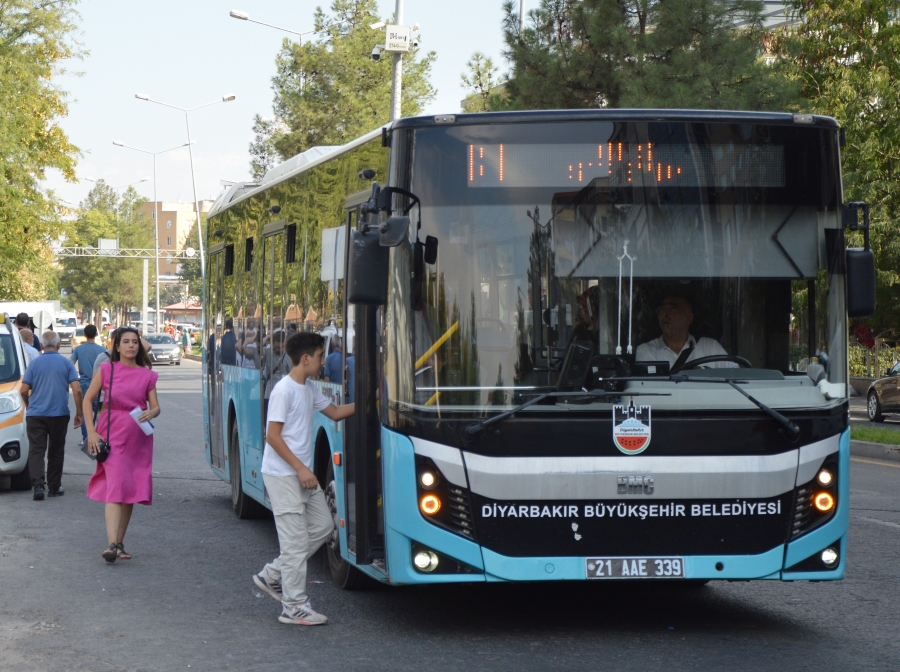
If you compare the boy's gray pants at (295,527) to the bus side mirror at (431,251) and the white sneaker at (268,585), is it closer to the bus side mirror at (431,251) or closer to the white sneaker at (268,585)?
the white sneaker at (268,585)

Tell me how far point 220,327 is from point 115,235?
88070 mm

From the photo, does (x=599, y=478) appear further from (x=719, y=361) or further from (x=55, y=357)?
(x=55, y=357)

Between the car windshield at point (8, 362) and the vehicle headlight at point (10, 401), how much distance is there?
0.23 metres

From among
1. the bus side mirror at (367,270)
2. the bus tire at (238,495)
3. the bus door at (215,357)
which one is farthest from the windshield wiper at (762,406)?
the bus door at (215,357)

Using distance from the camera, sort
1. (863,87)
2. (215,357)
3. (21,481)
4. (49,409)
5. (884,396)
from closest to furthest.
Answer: (215,357)
(49,409)
(21,481)
(863,87)
(884,396)

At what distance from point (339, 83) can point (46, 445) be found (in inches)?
1046

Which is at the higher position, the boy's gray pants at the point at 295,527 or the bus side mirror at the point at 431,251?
the bus side mirror at the point at 431,251

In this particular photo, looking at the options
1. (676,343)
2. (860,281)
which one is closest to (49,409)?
(676,343)

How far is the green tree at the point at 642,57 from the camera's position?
21.1 m

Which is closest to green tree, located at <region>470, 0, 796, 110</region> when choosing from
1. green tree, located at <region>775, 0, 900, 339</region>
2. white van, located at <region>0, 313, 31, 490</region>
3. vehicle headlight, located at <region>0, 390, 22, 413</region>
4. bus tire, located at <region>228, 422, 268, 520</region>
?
green tree, located at <region>775, 0, 900, 339</region>

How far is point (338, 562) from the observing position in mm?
8695

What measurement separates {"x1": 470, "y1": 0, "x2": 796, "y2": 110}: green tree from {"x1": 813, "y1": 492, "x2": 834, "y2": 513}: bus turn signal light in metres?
14.2

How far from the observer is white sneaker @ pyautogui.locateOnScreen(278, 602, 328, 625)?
24.4 ft

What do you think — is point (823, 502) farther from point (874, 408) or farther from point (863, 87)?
point (874, 408)
